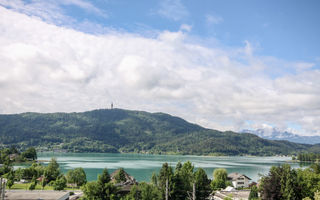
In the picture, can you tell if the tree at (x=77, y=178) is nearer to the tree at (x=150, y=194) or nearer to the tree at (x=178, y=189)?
the tree at (x=150, y=194)

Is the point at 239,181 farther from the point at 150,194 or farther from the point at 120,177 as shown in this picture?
the point at 150,194

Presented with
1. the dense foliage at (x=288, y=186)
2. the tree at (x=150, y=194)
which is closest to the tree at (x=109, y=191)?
the tree at (x=150, y=194)

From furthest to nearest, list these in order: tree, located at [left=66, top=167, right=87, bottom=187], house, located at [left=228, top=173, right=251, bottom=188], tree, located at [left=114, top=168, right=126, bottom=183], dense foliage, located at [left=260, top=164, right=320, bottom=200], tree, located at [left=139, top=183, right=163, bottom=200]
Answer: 1. house, located at [left=228, top=173, right=251, bottom=188]
2. tree, located at [left=66, top=167, right=87, bottom=187]
3. tree, located at [left=114, top=168, right=126, bottom=183]
4. dense foliage, located at [left=260, top=164, right=320, bottom=200]
5. tree, located at [left=139, top=183, right=163, bottom=200]

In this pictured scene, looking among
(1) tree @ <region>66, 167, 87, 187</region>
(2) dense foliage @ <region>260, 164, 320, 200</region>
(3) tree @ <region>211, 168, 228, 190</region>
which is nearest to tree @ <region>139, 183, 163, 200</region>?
(2) dense foliage @ <region>260, 164, 320, 200</region>

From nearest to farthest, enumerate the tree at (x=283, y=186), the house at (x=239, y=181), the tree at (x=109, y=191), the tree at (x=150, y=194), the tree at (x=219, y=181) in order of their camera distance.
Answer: the tree at (x=109, y=191), the tree at (x=150, y=194), the tree at (x=283, y=186), the tree at (x=219, y=181), the house at (x=239, y=181)

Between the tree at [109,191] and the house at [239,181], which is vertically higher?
the tree at [109,191]

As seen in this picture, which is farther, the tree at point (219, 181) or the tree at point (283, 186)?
the tree at point (219, 181)

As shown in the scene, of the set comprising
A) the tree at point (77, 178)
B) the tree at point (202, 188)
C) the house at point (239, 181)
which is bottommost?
the house at point (239, 181)

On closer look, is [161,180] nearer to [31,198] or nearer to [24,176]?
[31,198]

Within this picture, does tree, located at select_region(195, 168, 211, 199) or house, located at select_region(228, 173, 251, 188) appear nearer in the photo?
tree, located at select_region(195, 168, 211, 199)

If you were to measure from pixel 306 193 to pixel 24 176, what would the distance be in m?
66.9

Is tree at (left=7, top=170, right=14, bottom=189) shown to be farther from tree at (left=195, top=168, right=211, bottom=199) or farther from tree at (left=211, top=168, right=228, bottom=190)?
tree at (left=211, top=168, right=228, bottom=190)

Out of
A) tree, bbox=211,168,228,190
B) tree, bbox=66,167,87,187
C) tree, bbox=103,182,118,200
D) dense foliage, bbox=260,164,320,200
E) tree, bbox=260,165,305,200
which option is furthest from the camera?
tree, bbox=211,168,228,190

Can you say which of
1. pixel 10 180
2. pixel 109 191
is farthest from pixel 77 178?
pixel 109 191
